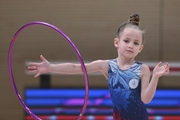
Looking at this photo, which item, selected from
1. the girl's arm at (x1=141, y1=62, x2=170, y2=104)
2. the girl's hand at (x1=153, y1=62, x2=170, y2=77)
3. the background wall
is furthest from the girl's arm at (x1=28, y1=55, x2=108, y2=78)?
the background wall

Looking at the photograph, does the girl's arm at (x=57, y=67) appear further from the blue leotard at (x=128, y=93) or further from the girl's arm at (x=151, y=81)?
the girl's arm at (x=151, y=81)

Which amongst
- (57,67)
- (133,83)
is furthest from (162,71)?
(57,67)

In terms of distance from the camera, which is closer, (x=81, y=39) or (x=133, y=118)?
(x=133, y=118)

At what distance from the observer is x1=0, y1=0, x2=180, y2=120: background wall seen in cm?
625

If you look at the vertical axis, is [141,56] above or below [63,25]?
below

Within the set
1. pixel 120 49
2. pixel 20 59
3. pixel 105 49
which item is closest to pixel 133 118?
pixel 120 49

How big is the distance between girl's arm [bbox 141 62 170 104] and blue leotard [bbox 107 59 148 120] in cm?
5

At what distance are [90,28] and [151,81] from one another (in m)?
3.23

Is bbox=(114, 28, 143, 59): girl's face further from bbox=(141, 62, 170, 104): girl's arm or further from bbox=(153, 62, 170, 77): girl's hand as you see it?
bbox=(153, 62, 170, 77): girl's hand

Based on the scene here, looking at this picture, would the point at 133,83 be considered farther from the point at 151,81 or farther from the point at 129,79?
the point at 151,81

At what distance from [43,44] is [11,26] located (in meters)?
0.55

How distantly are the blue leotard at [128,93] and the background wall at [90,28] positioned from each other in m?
2.81

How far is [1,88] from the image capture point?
6488mm

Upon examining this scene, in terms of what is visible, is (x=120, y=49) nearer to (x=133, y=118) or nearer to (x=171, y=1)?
(x=133, y=118)
